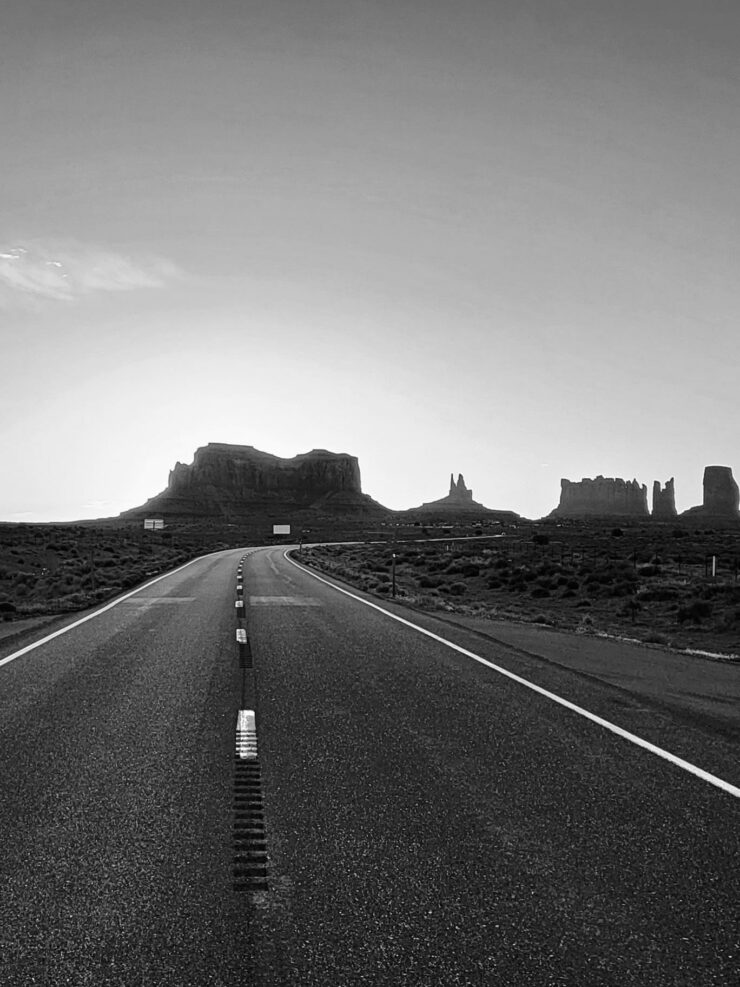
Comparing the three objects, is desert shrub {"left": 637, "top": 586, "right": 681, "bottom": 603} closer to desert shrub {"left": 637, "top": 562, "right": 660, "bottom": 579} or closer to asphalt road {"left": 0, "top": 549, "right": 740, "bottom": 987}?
desert shrub {"left": 637, "top": 562, "right": 660, "bottom": 579}

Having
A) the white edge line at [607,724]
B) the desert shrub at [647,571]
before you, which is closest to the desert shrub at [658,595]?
the desert shrub at [647,571]

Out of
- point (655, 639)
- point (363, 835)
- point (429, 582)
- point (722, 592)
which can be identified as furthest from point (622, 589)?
point (363, 835)

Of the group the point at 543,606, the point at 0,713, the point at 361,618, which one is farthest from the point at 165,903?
the point at 543,606

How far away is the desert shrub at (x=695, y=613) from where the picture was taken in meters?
22.2

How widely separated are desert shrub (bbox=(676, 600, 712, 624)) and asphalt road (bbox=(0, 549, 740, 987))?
516 inches

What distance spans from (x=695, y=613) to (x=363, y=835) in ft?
65.8

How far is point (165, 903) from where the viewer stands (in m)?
3.81

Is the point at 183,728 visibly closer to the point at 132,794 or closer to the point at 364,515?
the point at 132,794

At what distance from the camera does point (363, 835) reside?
186 inches

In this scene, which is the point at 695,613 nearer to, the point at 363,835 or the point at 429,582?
the point at 429,582

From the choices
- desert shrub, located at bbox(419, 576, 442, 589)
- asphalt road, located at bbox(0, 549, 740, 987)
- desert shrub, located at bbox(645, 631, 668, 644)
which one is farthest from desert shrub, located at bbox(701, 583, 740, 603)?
asphalt road, located at bbox(0, 549, 740, 987)

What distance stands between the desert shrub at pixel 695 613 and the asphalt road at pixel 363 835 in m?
13.1

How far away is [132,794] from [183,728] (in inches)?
75.7

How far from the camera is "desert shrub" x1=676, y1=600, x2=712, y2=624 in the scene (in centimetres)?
2225
